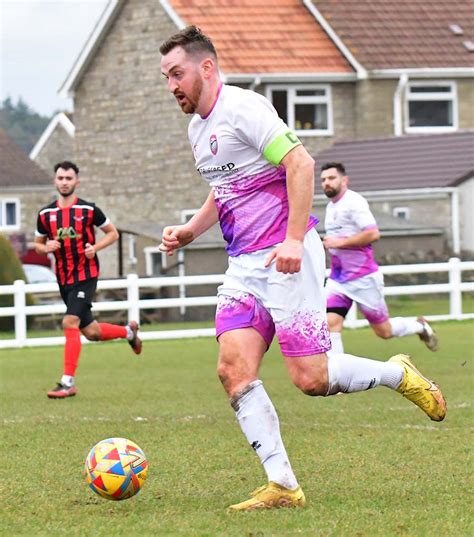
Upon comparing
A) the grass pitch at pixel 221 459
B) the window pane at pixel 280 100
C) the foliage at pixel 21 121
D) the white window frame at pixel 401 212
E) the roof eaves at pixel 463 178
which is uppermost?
the foliage at pixel 21 121

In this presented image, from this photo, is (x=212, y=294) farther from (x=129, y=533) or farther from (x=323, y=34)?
(x=129, y=533)

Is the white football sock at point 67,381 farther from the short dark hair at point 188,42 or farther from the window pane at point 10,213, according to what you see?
the window pane at point 10,213

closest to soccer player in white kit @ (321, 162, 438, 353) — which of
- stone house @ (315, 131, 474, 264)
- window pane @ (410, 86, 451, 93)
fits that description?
stone house @ (315, 131, 474, 264)

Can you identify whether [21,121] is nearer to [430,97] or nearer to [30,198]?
[30,198]

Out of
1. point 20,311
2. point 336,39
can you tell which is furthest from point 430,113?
point 20,311

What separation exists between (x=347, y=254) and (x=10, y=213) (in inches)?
2727

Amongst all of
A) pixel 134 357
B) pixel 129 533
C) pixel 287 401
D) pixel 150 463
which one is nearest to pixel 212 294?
pixel 134 357

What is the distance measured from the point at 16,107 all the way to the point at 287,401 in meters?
177

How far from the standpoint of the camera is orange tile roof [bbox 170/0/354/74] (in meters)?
41.3

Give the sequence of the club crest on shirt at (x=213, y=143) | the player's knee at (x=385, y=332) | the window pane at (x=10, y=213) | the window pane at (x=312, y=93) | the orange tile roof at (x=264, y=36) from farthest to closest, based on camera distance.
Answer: the window pane at (x=10, y=213) → the window pane at (x=312, y=93) → the orange tile roof at (x=264, y=36) → the player's knee at (x=385, y=332) → the club crest on shirt at (x=213, y=143)

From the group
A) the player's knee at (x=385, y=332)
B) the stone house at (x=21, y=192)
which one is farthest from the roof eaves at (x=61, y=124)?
the player's knee at (x=385, y=332)

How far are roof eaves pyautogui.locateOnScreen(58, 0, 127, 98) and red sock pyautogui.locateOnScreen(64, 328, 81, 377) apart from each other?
30183 mm

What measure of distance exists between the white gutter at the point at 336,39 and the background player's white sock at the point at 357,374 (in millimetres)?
34703

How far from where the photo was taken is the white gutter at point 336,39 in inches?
1650
